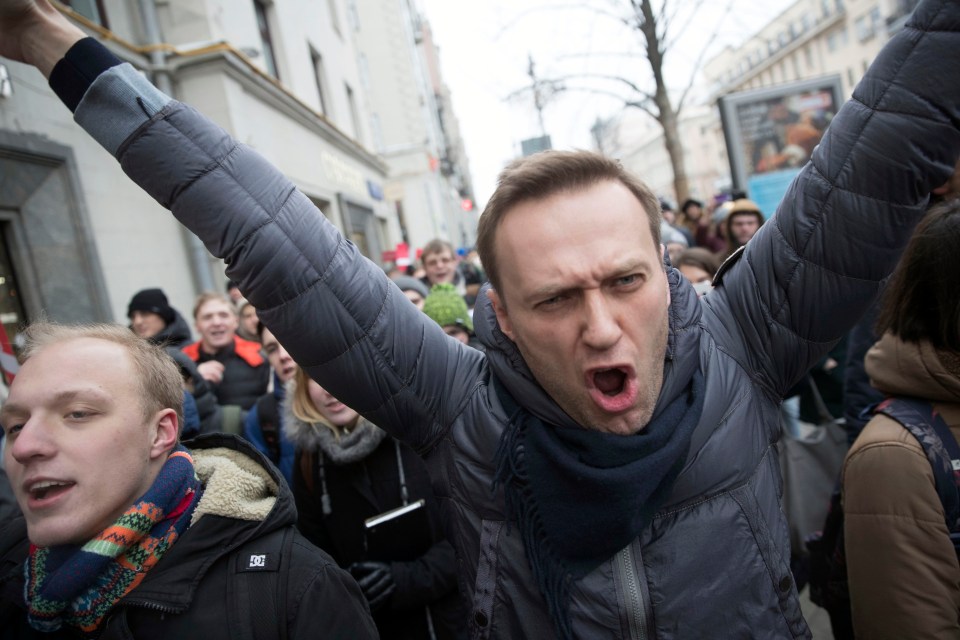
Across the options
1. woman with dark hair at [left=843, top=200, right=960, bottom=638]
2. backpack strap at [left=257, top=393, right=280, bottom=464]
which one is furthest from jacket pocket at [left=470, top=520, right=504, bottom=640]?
backpack strap at [left=257, top=393, right=280, bottom=464]

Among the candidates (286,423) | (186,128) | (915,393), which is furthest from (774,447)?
(286,423)

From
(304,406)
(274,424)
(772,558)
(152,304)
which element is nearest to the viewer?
(772,558)

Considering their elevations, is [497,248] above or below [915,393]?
above

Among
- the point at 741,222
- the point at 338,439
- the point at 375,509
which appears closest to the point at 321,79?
the point at 741,222

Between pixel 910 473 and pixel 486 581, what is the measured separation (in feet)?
3.63

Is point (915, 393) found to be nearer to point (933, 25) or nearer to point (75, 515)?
point (933, 25)

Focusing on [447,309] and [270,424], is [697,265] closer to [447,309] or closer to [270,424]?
[447,309]

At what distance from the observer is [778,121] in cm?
770

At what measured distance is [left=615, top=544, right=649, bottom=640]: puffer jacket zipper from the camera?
4.27 ft

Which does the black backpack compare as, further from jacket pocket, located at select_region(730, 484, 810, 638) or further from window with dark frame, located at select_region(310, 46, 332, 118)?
window with dark frame, located at select_region(310, 46, 332, 118)

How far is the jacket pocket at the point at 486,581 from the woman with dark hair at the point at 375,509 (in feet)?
2.93

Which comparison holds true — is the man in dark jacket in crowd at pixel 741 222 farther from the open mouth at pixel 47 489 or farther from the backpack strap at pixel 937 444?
the open mouth at pixel 47 489

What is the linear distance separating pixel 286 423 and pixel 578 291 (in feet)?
5.52

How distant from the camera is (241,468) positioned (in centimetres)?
168
